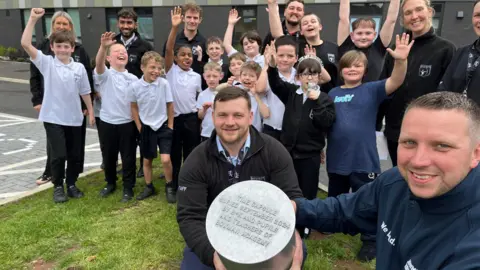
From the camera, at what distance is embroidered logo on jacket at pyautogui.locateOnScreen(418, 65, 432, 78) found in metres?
3.52

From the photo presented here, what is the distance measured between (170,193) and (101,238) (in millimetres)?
1149

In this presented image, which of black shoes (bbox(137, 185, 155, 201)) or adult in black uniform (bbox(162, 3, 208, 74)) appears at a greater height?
adult in black uniform (bbox(162, 3, 208, 74))

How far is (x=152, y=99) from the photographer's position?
461 centimetres

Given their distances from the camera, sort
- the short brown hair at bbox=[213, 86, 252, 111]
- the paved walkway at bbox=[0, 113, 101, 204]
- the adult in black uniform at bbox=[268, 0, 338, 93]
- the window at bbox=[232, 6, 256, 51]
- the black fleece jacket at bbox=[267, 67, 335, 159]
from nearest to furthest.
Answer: the short brown hair at bbox=[213, 86, 252, 111] → the black fleece jacket at bbox=[267, 67, 335, 159] → the adult in black uniform at bbox=[268, 0, 338, 93] → the paved walkway at bbox=[0, 113, 101, 204] → the window at bbox=[232, 6, 256, 51]

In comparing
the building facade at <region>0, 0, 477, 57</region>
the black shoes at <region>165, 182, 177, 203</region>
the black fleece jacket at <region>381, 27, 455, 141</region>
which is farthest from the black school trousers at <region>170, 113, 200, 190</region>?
the building facade at <region>0, 0, 477, 57</region>

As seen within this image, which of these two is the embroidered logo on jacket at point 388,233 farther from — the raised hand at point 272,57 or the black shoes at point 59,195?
the black shoes at point 59,195

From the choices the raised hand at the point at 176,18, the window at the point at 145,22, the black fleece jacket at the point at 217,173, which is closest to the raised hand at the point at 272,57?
the black fleece jacket at the point at 217,173

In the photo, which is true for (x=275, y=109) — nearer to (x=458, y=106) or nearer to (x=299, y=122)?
(x=299, y=122)

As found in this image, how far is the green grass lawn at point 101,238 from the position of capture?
353 centimetres

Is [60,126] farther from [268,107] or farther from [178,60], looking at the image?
[268,107]

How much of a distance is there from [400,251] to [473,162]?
0.47 meters

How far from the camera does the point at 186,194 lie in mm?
2643

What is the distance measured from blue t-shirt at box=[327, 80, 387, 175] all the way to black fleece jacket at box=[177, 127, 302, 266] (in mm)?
961

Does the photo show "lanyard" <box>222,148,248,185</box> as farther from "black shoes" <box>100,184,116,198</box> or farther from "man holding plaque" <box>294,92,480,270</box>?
"black shoes" <box>100,184,116,198</box>
